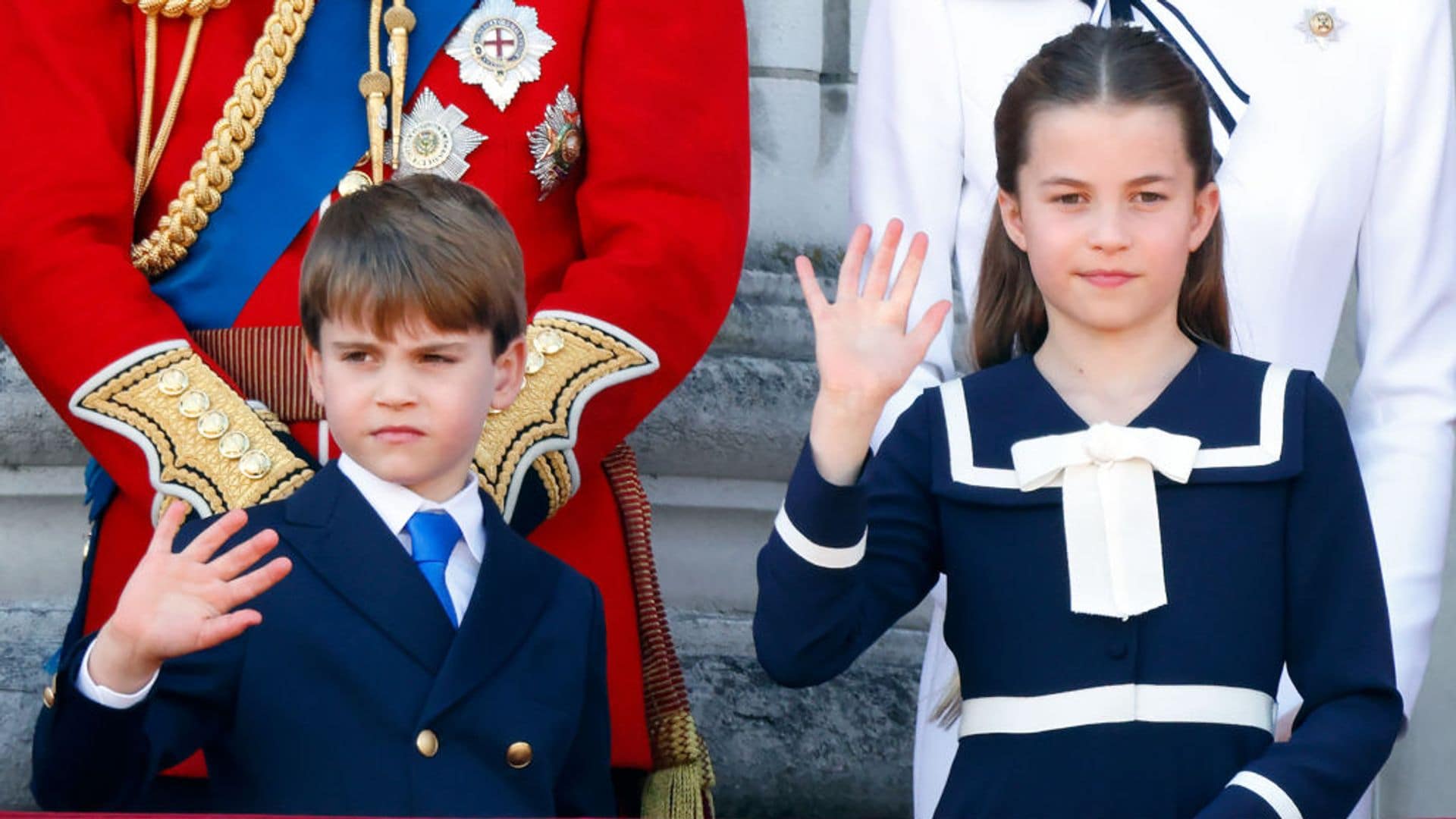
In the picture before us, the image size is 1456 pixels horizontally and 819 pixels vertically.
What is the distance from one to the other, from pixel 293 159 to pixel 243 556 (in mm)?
768

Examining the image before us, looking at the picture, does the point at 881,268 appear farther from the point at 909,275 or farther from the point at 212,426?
the point at 212,426

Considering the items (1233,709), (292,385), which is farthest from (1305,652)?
(292,385)

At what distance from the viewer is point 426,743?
2.32 m

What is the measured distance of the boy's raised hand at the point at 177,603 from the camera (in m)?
2.12

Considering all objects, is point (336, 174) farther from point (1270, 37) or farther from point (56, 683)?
point (1270, 37)

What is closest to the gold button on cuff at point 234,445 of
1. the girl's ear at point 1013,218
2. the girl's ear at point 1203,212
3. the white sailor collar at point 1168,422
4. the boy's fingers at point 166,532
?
the boy's fingers at point 166,532

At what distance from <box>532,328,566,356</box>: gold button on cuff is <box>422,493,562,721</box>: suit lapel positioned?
0.24m

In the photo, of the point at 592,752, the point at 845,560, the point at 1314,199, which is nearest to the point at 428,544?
the point at 592,752

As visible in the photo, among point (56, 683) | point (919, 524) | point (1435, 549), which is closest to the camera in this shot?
point (56, 683)

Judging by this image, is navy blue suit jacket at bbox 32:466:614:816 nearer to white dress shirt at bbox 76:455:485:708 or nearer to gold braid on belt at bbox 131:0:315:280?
white dress shirt at bbox 76:455:485:708

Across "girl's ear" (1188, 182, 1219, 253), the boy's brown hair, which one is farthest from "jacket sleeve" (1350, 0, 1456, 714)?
the boy's brown hair

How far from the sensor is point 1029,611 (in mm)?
2318

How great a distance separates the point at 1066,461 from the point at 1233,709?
275 millimetres

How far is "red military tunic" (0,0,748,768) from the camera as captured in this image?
267 cm
